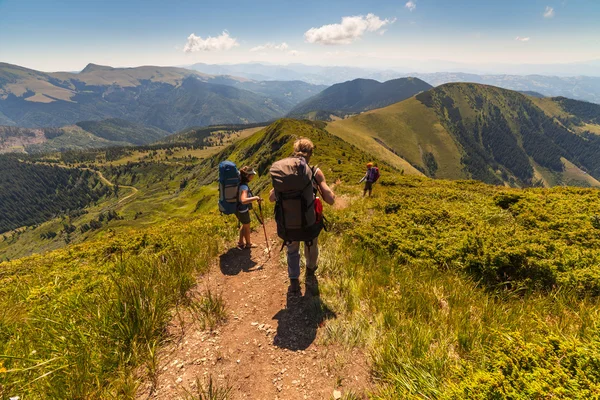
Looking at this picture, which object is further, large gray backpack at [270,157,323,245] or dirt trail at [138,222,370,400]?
large gray backpack at [270,157,323,245]

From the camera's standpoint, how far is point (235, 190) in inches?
333

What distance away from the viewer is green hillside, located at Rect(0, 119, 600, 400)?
2977 mm

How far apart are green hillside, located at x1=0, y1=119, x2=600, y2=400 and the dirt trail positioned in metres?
0.09

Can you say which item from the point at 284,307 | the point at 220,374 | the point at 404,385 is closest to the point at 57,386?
the point at 220,374

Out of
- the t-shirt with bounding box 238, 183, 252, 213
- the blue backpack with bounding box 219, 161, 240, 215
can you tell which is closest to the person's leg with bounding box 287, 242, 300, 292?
the t-shirt with bounding box 238, 183, 252, 213

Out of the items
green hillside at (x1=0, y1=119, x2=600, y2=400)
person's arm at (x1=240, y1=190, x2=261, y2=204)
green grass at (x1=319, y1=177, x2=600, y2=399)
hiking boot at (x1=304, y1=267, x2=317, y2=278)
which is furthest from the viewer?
person's arm at (x1=240, y1=190, x2=261, y2=204)

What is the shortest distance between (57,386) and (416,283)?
588 centimetres

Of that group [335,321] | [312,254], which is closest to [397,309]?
[335,321]

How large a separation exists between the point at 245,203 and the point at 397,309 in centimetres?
511

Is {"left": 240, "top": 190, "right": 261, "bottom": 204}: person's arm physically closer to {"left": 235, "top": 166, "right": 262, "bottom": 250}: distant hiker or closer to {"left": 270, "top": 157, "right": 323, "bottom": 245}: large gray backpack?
{"left": 235, "top": 166, "right": 262, "bottom": 250}: distant hiker

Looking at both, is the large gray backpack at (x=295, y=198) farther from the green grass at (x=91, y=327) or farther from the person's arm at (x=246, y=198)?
the person's arm at (x=246, y=198)

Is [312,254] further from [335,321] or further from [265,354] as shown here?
[265,354]

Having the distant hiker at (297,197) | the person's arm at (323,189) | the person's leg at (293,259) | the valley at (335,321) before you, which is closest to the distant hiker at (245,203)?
the valley at (335,321)

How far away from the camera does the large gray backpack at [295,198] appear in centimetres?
512
